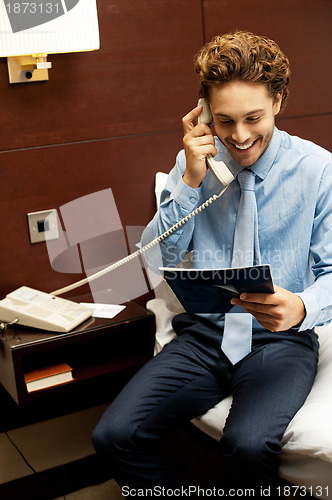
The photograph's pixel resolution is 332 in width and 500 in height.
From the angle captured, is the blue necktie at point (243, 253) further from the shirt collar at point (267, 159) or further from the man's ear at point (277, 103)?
the man's ear at point (277, 103)

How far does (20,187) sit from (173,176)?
58 centimetres

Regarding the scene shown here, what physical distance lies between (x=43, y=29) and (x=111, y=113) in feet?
1.51

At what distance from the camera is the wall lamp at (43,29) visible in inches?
75.4

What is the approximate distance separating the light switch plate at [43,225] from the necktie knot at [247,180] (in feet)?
2.53

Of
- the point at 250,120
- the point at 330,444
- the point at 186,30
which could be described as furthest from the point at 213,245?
the point at 186,30

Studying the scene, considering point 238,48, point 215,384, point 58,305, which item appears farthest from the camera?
point 58,305

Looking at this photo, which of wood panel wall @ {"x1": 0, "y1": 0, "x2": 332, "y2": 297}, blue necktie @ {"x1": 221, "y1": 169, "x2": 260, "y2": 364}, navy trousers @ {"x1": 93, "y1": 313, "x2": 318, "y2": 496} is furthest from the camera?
wood panel wall @ {"x1": 0, "y1": 0, "x2": 332, "y2": 297}

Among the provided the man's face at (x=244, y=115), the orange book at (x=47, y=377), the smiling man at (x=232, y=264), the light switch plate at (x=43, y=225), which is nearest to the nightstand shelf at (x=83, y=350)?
the orange book at (x=47, y=377)

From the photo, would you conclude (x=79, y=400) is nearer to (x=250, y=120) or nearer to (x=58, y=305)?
(x=58, y=305)

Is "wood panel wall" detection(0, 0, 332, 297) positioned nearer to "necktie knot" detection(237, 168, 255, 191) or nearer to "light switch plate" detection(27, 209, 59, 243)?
"light switch plate" detection(27, 209, 59, 243)

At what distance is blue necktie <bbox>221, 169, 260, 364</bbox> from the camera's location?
183 centimetres

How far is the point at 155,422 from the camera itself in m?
1.76

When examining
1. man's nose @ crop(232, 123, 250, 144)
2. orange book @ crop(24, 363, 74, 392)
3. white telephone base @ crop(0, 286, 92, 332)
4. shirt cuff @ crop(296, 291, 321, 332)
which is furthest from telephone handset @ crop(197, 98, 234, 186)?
orange book @ crop(24, 363, 74, 392)

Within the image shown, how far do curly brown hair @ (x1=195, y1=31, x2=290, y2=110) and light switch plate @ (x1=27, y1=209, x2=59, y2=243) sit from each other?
0.81 m
